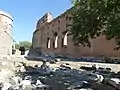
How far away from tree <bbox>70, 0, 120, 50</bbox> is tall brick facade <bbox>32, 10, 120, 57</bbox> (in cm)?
694

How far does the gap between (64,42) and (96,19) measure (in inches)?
1117

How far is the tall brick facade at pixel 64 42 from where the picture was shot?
86.9 feet

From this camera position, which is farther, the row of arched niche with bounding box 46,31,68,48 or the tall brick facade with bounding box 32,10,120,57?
the row of arched niche with bounding box 46,31,68,48

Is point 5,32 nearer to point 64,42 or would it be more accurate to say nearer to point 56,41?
point 64,42

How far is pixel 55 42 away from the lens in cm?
4188

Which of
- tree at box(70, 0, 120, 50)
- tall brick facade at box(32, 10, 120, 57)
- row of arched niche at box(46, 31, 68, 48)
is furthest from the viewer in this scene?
row of arched niche at box(46, 31, 68, 48)

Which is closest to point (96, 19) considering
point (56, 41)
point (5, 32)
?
point (5, 32)

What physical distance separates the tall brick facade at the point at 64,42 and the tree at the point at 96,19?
6.94 meters

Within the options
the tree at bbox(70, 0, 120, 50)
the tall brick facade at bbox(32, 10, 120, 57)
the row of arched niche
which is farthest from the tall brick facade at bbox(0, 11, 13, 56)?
the row of arched niche

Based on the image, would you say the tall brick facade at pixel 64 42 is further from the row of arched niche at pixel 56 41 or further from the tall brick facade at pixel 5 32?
the tall brick facade at pixel 5 32

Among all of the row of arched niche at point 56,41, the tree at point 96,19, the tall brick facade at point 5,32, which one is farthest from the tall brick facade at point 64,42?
the tree at point 96,19

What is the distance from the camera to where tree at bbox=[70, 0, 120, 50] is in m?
7.72

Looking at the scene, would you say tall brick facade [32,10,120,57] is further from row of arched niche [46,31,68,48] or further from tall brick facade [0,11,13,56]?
tall brick facade [0,11,13,56]

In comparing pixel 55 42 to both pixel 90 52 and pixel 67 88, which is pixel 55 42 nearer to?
pixel 90 52
